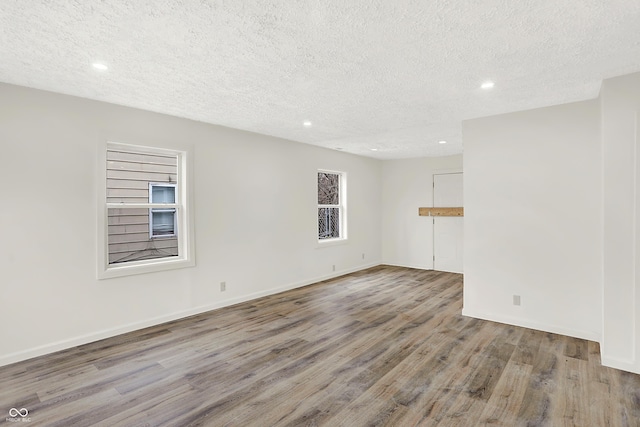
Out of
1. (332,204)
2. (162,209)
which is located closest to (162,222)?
(162,209)

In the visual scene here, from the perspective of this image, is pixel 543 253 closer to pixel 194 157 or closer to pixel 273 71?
pixel 273 71

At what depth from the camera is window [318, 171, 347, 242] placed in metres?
6.42

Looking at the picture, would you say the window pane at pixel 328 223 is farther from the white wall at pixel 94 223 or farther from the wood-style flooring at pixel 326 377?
the wood-style flooring at pixel 326 377

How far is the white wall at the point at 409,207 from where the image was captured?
23.0 ft

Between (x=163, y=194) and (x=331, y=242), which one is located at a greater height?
(x=163, y=194)

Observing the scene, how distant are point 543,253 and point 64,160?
4962 mm

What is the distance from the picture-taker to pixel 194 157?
13.5 ft

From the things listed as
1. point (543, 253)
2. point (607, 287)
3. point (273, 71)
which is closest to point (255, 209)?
point (273, 71)

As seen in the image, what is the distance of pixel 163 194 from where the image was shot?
4305 mm

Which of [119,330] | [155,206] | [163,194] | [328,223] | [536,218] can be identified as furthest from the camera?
[328,223]

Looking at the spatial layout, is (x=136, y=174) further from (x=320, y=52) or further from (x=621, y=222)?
(x=621, y=222)

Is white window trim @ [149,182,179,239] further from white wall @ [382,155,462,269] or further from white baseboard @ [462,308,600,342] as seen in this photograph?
white wall @ [382,155,462,269]

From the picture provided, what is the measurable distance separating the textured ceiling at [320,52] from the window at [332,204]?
2.88 m

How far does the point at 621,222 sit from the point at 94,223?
15.8ft
